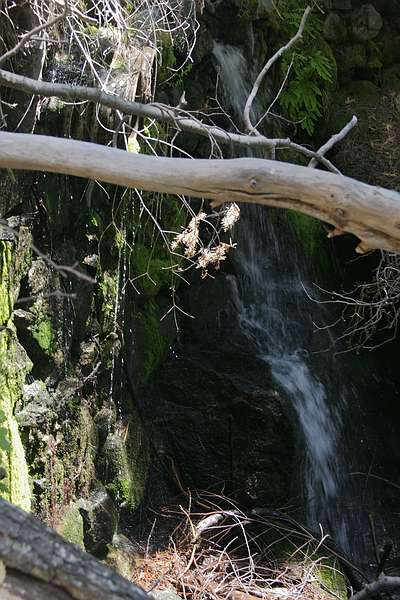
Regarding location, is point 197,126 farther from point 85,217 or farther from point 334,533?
point 334,533

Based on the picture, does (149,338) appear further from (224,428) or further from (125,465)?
(125,465)

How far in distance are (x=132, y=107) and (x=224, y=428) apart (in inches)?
134

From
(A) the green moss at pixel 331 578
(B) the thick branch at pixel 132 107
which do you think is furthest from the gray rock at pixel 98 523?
(B) the thick branch at pixel 132 107

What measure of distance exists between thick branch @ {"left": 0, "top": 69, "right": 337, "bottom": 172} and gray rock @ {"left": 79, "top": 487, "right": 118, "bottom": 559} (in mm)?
2727

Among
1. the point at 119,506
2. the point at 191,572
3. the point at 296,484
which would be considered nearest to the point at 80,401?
the point at 119,506

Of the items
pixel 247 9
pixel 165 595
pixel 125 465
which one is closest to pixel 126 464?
pixel 125 465

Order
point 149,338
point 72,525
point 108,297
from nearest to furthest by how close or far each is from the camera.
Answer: point 72,525 → point 108,297 → point 149,338

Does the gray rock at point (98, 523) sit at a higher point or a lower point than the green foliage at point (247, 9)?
lower

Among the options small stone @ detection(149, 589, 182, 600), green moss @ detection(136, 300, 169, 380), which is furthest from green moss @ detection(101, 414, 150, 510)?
small stone @ detection(149, 589, 182, 600)

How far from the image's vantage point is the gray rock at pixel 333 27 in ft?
34.4

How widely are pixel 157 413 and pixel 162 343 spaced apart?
59cm

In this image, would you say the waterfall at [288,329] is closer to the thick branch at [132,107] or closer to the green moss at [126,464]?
the green moss at [126,464]

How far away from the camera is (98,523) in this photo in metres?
5.98

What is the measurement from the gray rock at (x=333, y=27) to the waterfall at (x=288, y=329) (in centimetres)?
176
